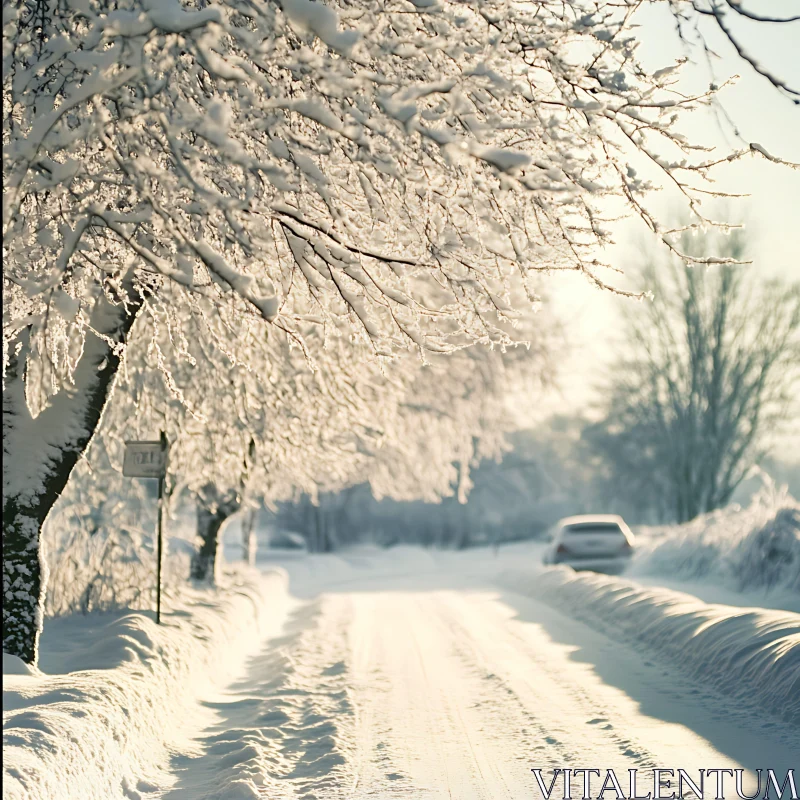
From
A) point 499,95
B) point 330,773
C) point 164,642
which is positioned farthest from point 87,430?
point 499,95

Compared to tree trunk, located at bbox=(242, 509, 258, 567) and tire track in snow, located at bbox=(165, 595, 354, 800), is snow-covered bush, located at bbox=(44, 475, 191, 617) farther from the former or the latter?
tree trunk, located at bbox=(242, 509, 258, 567)

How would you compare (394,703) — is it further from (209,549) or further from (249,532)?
(249,532)

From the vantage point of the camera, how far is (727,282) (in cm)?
3669

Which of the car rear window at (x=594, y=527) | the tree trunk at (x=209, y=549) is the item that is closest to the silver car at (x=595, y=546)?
the car rear window at (x=594, y=527)

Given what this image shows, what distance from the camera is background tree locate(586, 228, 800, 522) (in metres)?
37.0

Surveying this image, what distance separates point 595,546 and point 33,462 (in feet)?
61.8

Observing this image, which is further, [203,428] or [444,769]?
[203,428]

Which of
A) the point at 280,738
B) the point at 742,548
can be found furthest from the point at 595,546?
the point at 280,738

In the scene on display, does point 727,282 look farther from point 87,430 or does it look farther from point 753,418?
point 87,430

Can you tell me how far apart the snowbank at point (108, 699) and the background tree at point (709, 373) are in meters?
27.2

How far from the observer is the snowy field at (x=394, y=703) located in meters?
6.42

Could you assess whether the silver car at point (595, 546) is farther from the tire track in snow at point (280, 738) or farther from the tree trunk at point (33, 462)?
the tree trunk at point (33, 462)

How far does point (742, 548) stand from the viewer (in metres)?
20.3

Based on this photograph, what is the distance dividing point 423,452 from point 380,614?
3517 millimetres
